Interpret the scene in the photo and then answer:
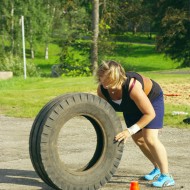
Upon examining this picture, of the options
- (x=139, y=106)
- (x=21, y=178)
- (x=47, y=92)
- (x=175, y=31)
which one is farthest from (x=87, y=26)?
(x=139, y=106)

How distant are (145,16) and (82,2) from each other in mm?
8252

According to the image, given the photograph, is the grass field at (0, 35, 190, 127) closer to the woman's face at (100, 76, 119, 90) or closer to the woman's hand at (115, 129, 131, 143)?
the woman's hand at (115, 129, 131, 143)

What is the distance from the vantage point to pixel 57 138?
6395 millimetres

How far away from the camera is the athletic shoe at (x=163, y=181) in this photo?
6590mm

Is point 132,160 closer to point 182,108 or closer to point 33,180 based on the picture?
point 33,180

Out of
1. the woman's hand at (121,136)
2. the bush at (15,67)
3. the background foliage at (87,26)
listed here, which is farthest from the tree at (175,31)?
the woman's hand at (121,136)

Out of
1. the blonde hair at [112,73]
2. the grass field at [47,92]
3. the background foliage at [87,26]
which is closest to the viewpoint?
the blonde hair at [112,73]

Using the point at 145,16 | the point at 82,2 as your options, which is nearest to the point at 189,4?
the point at 145,16

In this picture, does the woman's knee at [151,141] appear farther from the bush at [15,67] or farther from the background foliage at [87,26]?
the bush at [15,67]

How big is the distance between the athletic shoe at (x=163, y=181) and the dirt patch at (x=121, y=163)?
8cm

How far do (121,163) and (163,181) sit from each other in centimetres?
161

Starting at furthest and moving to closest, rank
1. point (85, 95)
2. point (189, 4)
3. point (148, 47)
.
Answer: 1. point (148, 47)
2. point (189, 4)
3. point (85, 95)

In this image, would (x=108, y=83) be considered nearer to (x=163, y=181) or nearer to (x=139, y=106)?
(x=139, y=106)

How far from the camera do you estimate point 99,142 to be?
262 inches
